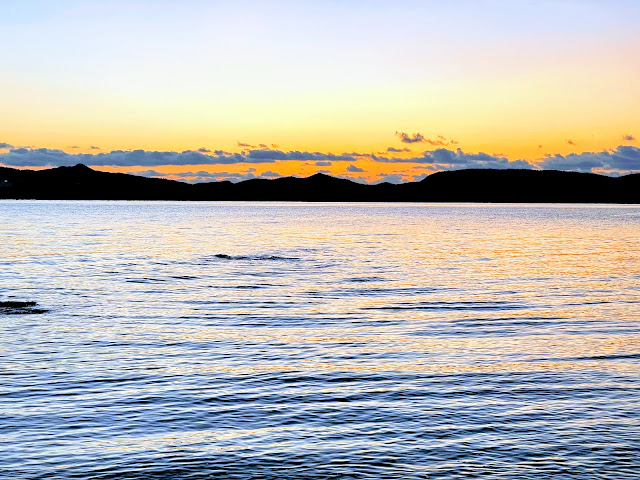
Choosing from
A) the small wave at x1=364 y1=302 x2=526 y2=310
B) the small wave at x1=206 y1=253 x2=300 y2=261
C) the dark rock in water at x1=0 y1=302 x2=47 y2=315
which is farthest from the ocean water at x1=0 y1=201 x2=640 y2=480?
the small wave at x1=206 y1=253 x2=300 y2=261

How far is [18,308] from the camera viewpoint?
37281mm

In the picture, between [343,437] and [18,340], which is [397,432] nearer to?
[343,437]

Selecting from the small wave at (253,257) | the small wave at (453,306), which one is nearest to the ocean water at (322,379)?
the small wave at (453,306)

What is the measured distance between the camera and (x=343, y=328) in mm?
32281

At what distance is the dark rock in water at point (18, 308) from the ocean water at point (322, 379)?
2.72 feet

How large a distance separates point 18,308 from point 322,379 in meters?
21.2

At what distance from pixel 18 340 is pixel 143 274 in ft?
94.9

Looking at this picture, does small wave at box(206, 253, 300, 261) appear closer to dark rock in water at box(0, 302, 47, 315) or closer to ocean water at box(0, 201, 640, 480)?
ocean water at box(0, 201, 640, 480)

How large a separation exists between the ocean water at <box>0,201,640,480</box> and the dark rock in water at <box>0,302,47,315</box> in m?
0.83

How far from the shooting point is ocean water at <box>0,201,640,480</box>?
15.7 m

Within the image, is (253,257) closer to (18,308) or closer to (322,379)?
(18,308)

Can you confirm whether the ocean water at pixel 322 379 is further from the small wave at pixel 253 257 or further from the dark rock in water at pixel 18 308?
the small wave at pixel 253 257

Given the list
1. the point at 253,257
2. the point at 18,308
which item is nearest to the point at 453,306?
the point at 18,308

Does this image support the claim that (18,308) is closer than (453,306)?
Yes
